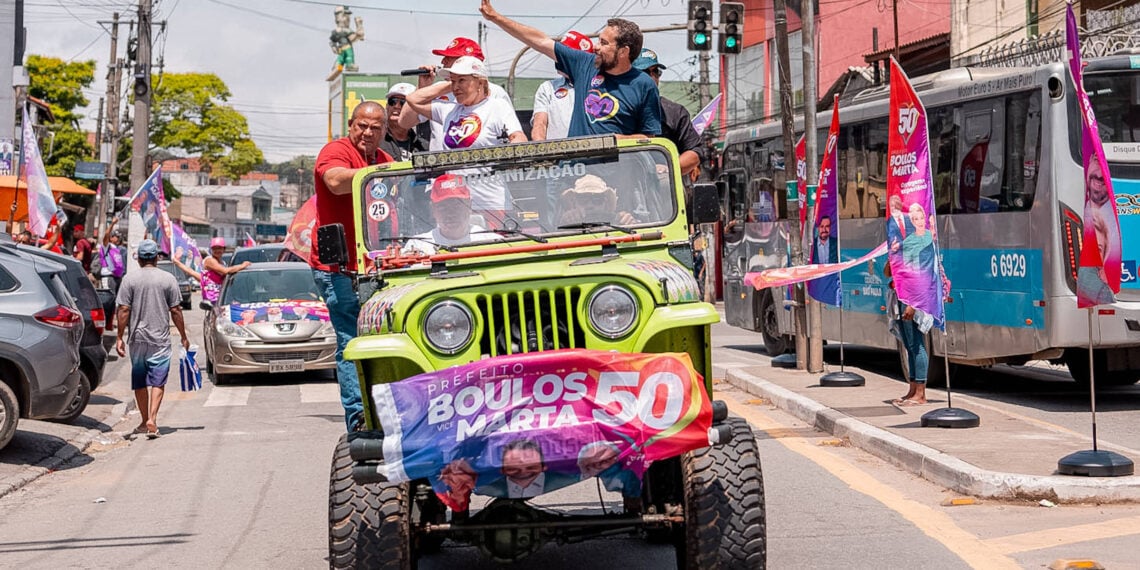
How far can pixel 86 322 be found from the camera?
14664 millimetres

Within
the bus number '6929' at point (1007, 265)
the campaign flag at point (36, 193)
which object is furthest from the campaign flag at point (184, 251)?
the bus number '6929' at point (1007, 265)

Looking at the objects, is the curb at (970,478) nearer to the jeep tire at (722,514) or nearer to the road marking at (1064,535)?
the road marking at (1064,535)

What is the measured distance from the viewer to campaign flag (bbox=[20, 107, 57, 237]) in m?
20.7

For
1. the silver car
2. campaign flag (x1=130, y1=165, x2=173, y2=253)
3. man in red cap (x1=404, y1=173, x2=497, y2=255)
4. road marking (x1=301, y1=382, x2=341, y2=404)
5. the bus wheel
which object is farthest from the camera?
campaign flag (x1=130, y1=165, x2=173, y2=253)

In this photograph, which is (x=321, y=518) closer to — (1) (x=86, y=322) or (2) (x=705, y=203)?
(2) (x=705, y=203)

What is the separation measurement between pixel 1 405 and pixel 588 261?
23.8 ft

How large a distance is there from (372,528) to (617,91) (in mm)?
3045

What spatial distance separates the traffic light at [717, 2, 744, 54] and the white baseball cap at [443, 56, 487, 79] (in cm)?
1569

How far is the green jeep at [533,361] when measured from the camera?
5.28 metres

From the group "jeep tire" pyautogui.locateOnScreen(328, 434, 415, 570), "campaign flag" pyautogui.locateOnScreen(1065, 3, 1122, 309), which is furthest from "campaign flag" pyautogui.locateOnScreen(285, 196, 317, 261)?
"campaign flag" pyautogui.locateOnScreen(1065, 3, 1122, 309)

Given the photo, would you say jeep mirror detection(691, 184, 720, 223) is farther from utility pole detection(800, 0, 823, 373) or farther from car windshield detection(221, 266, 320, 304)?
car windshield detection(221, 266, 320, 304)

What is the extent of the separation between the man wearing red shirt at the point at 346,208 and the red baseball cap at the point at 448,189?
100 centimetres

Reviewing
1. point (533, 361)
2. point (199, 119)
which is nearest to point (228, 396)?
point (533, 361)

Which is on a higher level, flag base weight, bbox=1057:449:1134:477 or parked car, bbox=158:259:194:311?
parked car, bbox=158:259:194:311
